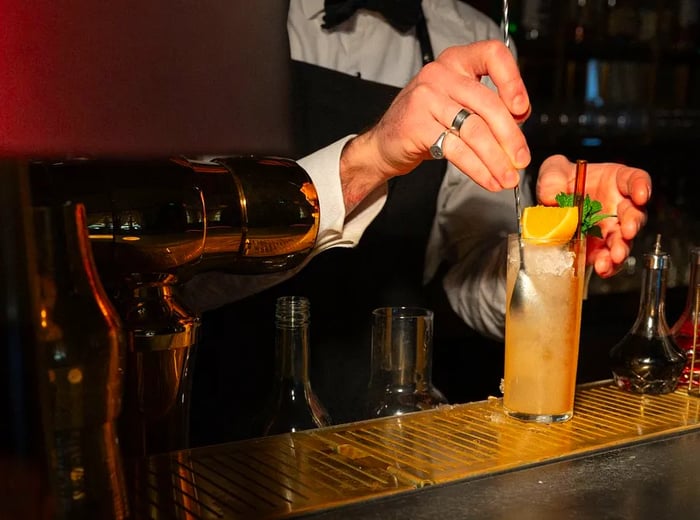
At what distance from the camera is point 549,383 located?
44.2 inches

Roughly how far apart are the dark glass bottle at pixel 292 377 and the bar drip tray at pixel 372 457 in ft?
0.20

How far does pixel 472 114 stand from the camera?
3.70 feet

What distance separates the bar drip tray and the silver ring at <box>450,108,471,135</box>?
36 centimetres

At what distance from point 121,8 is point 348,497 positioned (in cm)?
69

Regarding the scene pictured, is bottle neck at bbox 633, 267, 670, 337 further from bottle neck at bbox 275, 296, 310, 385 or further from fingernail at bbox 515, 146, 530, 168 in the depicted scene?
bottle neck at bbox 275, 296, 310, 385

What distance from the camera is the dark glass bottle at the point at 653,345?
1.24 m

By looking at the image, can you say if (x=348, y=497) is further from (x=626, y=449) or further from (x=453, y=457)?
(x=626, y=449)

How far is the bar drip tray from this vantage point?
0.86 metres

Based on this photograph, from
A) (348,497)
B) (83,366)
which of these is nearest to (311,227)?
(348,497)

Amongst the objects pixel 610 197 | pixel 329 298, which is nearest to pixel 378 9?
pixel 329 298

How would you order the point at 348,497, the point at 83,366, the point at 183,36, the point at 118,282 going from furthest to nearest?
the point at 183,36
the point at 118,282
the point at 348,497
the point at 83,366

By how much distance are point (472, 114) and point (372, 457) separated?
44 cm

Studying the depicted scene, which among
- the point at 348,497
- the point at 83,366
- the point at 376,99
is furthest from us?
the point at 376,99

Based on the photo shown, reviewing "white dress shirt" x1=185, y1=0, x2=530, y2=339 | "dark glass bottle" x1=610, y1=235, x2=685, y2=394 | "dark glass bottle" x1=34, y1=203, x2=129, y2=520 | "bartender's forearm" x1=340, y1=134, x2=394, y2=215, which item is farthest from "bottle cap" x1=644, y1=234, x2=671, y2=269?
"dark glass bottle" x1=34, y1=203, x2=129, y2=520
